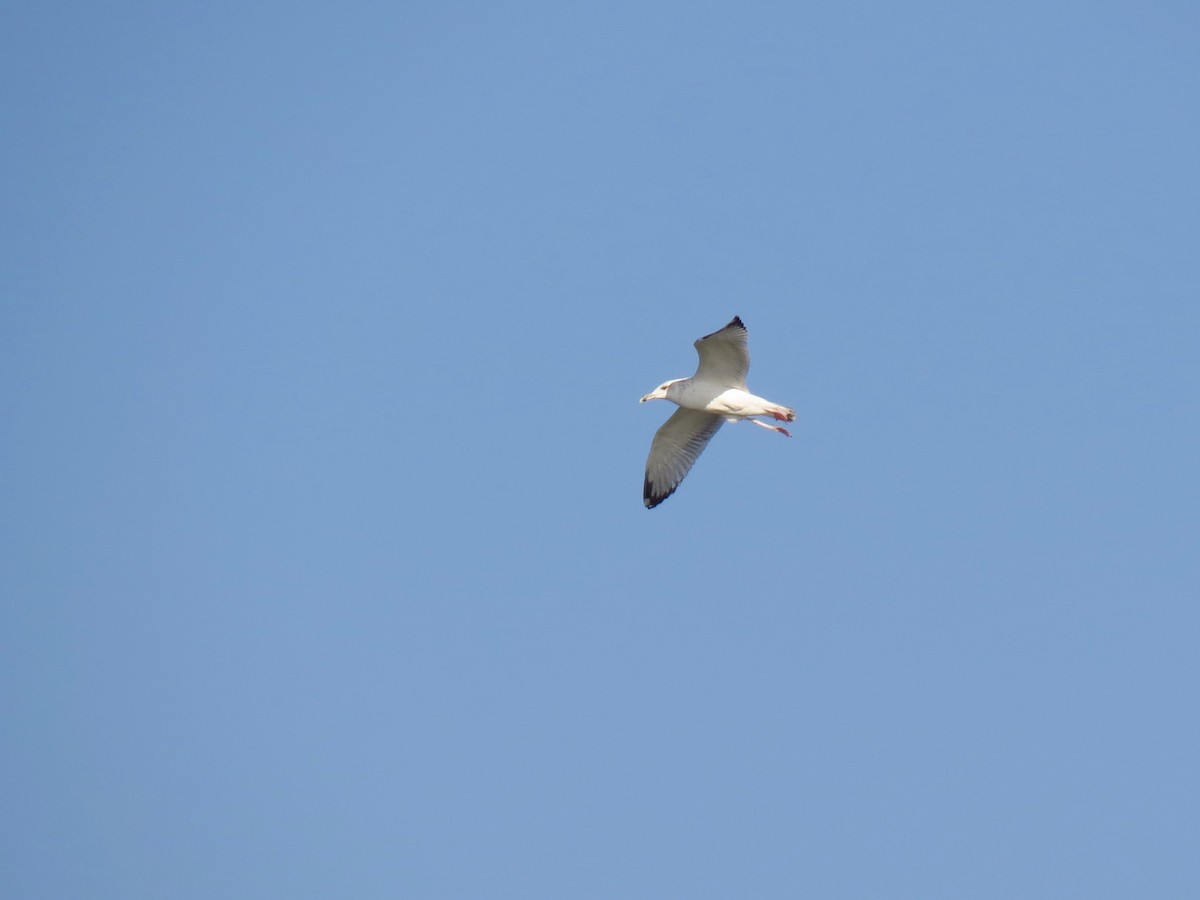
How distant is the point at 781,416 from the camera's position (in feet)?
66.9

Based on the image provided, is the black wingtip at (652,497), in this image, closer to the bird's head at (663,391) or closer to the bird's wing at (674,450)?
the bird's wing at (674,450)

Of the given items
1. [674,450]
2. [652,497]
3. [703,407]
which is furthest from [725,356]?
[652,497]

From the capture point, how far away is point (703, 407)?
20516mm

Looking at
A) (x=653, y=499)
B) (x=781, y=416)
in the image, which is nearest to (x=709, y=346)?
(x=781, y=416)

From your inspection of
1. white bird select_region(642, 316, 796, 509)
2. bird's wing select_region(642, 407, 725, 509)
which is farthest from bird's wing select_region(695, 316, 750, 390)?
bird's wing select_region(642, 407, 725, 509)

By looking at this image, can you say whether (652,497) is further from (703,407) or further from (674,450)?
(703,407)

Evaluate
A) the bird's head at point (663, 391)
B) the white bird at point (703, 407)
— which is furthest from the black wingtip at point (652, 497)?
the bird's head at point (663, 391)

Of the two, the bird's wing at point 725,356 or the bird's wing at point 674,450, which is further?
the bird's wing at point 674,450

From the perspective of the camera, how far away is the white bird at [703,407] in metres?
19.8

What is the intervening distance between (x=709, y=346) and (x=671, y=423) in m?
2.08

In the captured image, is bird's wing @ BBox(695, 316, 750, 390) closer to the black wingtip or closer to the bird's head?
the bird's head

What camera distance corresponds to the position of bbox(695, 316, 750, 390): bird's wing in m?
19.5

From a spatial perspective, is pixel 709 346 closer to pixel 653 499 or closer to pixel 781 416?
pixel 781 416

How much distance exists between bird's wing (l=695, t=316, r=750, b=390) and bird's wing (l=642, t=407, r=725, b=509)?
105 centimetres
